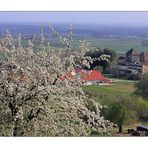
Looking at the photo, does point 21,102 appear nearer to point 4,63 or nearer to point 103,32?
point 4,63

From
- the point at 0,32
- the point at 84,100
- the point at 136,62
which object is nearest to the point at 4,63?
the point at 0,32

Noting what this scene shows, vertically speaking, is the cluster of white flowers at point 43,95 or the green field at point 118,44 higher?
the green field at point 118,44

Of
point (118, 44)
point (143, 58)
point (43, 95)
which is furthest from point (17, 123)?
point (143, 58)

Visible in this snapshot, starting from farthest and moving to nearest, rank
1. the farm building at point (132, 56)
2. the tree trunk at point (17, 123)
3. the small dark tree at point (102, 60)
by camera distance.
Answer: the farm building at point (132, 56) < the small dark tree at point (102, 60) < the tree trunk at point (17, 123)

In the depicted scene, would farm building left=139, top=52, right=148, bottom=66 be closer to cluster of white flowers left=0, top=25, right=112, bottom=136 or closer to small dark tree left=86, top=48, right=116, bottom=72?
small dark tree left=86, top=48, right=116, bottom=72

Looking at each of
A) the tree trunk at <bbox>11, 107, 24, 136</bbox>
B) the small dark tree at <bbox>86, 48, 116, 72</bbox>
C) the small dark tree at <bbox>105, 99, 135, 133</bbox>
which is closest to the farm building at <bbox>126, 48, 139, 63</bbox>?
the small dark tree at <bbox>86, 48, 116, 72</bbox>

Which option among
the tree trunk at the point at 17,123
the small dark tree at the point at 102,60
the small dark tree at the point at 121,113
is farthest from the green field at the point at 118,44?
the tree trunk at the point at 17,123

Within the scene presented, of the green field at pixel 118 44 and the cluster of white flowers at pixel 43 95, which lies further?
the green field at pixel 118 44

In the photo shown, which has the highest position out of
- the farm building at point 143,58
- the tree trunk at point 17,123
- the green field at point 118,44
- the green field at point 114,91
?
the green field at point 118,44

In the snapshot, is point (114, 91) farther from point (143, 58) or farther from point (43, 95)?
point (43, 95)

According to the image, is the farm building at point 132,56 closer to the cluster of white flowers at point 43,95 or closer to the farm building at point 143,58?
the farm building at point 143,58
